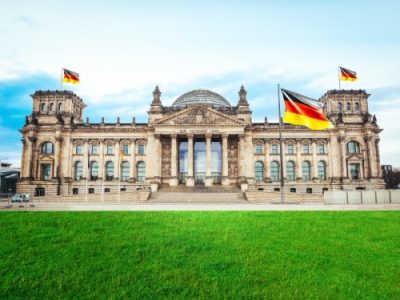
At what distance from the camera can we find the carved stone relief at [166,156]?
69894 mm

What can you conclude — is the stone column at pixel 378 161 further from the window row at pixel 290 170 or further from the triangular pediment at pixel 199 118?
the triangular pediment at pixel 199 118

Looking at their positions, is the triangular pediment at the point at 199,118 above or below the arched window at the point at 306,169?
above

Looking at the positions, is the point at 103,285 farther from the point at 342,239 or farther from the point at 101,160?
the point at 101,160

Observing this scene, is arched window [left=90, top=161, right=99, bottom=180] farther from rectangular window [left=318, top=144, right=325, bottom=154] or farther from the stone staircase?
rectangular window [left=318, top=144, right=325, bottom=154]

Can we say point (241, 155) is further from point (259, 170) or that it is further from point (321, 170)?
point (321, 170)

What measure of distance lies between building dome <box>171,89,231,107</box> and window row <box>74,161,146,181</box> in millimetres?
20301

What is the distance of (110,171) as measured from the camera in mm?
72062

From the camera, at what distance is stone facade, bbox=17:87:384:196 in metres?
68.6

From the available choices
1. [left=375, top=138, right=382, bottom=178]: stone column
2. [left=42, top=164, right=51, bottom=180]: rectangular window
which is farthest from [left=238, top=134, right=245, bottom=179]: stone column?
[left=42, top=164, right=51, bottom=180]: rectangular window

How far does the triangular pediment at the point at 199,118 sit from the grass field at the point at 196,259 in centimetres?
5030

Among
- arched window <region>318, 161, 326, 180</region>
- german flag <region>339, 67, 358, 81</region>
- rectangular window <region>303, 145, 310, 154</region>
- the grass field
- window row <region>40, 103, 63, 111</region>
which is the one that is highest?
german flag <region>339, 67, 358, 81</region>

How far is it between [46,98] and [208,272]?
2973 inches

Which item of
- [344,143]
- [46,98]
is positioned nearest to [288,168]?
[344,143]

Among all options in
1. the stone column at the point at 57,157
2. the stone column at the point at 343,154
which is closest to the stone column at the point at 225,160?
the stone column at the point at 343,154
